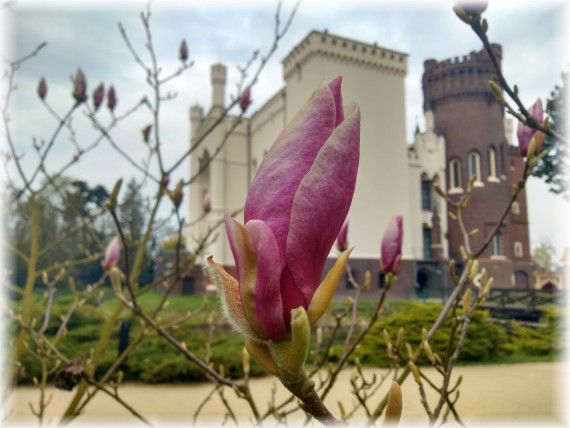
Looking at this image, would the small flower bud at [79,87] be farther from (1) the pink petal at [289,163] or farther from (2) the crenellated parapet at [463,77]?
(2) the crenellated parapet at [463,77]

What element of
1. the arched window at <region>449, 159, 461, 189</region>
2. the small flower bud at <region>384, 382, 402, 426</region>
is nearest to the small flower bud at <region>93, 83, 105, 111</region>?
the small flower bud at <region>384, 382, 402, 426</region>

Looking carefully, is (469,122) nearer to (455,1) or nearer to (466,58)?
(466,58)

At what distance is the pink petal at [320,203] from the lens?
1.32ft

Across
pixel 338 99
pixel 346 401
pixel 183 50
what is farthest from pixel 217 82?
pixel 338 99

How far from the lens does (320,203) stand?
405 mm

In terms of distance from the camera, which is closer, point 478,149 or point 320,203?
point 320,203

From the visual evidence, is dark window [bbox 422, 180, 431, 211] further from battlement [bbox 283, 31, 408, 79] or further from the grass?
the grass

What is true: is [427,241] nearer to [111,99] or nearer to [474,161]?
[474,161]

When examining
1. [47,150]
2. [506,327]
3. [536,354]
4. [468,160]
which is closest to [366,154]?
[468,160]

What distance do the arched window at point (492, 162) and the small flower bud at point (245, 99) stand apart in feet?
62.6

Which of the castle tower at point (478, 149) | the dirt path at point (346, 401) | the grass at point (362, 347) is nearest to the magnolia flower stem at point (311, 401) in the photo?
the dirt path at point (346, 401)

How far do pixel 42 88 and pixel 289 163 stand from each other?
182 cm

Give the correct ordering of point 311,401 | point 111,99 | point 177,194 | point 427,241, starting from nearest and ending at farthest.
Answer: point 311,401 < point 177,194 < point 111,99 < point 427,241

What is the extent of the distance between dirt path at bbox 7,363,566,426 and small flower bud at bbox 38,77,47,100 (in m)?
3.14
